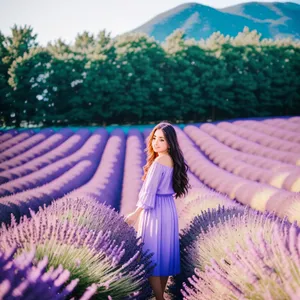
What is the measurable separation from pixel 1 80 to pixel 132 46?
1301 centimetres

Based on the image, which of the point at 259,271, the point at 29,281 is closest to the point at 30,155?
the point at 29,281

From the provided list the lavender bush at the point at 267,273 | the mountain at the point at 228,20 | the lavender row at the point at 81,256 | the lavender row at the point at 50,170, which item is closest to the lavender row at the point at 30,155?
the lavender row at the point at 50,170

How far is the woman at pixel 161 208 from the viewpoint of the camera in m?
2.98

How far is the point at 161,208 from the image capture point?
3059 millimetres

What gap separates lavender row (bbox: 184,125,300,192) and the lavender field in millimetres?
39

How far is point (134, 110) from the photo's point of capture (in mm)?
29766

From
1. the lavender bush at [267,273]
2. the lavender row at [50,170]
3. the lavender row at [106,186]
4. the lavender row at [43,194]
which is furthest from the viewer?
the lavender row at [50,170]

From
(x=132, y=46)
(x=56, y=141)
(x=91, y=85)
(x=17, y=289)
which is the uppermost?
(x=132, y=46)

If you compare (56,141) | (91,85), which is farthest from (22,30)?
(56,141)

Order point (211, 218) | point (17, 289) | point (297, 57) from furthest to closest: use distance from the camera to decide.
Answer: point (297, 57) < point (211, 218) < point (17, 289)

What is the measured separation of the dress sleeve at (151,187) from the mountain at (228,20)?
161 meters

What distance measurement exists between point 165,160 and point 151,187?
33cm

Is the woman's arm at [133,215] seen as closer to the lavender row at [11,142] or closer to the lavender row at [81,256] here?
the lavender row at [81,256]

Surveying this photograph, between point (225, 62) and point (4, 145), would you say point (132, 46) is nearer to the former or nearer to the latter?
point (225, 62)
